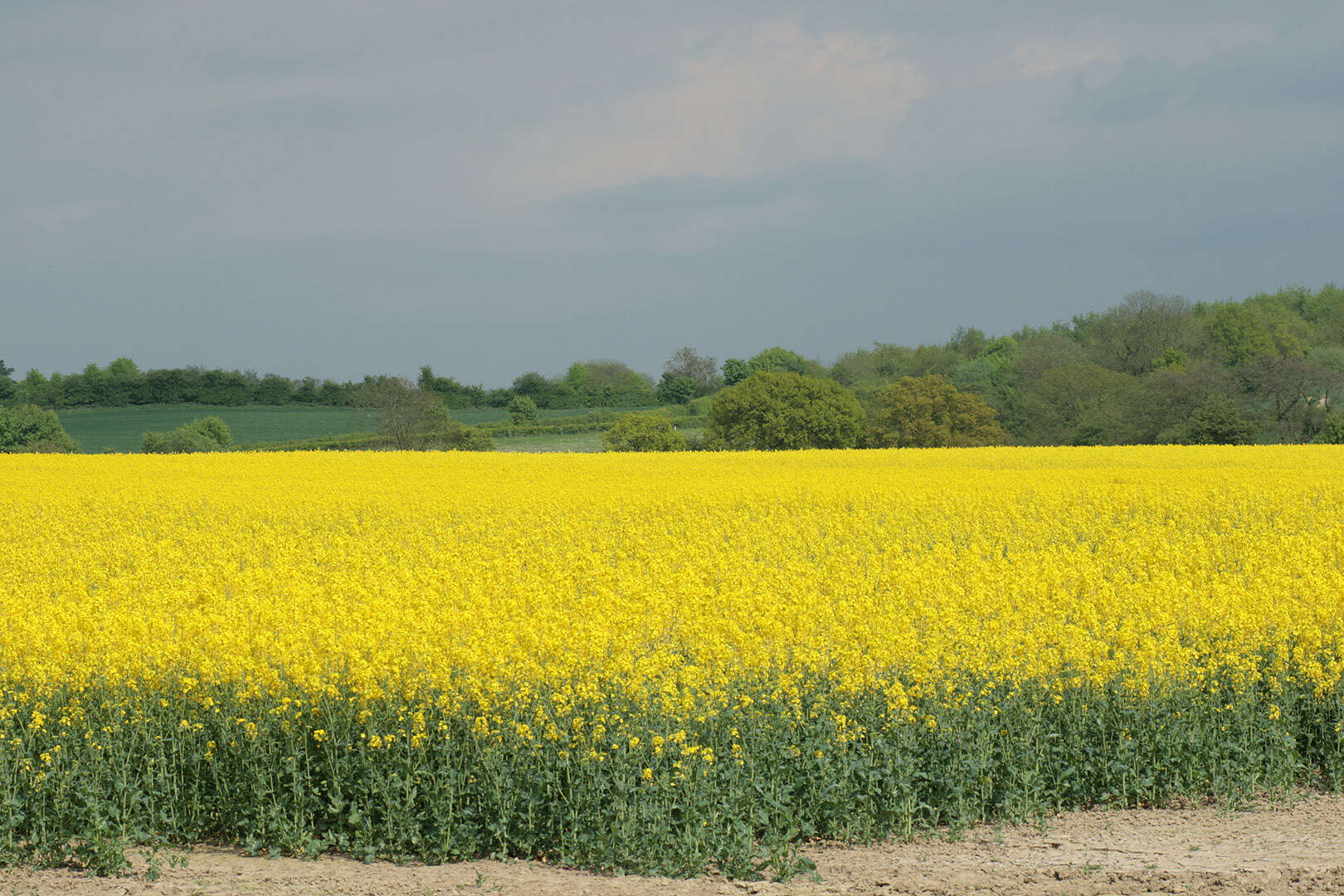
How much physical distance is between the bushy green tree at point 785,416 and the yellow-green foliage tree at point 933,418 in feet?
6.23

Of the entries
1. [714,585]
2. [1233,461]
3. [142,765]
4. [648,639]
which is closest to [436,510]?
[714,585]

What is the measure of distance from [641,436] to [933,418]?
1747 centimetres

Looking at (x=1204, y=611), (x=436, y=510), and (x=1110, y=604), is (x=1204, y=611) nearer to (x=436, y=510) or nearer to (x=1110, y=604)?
(x=1110, y=604)

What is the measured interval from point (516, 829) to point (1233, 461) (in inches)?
1336

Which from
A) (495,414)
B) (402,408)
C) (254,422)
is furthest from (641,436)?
(254,422)

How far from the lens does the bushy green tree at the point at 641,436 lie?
64938 millimetres

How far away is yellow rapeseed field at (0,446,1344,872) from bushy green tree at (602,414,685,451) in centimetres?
5016

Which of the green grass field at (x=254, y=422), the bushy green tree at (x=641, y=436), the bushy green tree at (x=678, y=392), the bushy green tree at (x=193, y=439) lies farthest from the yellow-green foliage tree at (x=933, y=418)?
the bushy green tree at (x=678, y=392)

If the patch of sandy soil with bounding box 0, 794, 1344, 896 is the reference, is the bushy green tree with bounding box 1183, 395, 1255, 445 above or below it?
above

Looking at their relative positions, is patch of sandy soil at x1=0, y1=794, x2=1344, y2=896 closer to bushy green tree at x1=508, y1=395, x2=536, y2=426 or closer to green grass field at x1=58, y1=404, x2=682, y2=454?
green grass field at x1=58, y1=404, x2=682, y2=454

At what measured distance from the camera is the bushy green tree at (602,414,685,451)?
64.9m

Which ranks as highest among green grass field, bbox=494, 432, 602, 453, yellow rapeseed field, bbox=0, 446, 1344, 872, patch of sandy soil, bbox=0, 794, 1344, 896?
green grass field, bbox=494, 432, 602, 453

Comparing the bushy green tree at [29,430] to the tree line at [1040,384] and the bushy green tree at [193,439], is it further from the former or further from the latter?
the tree line at [1040,384]

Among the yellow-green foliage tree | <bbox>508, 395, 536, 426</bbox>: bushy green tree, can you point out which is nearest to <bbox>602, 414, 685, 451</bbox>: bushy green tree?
the yellow-green foliage tree
